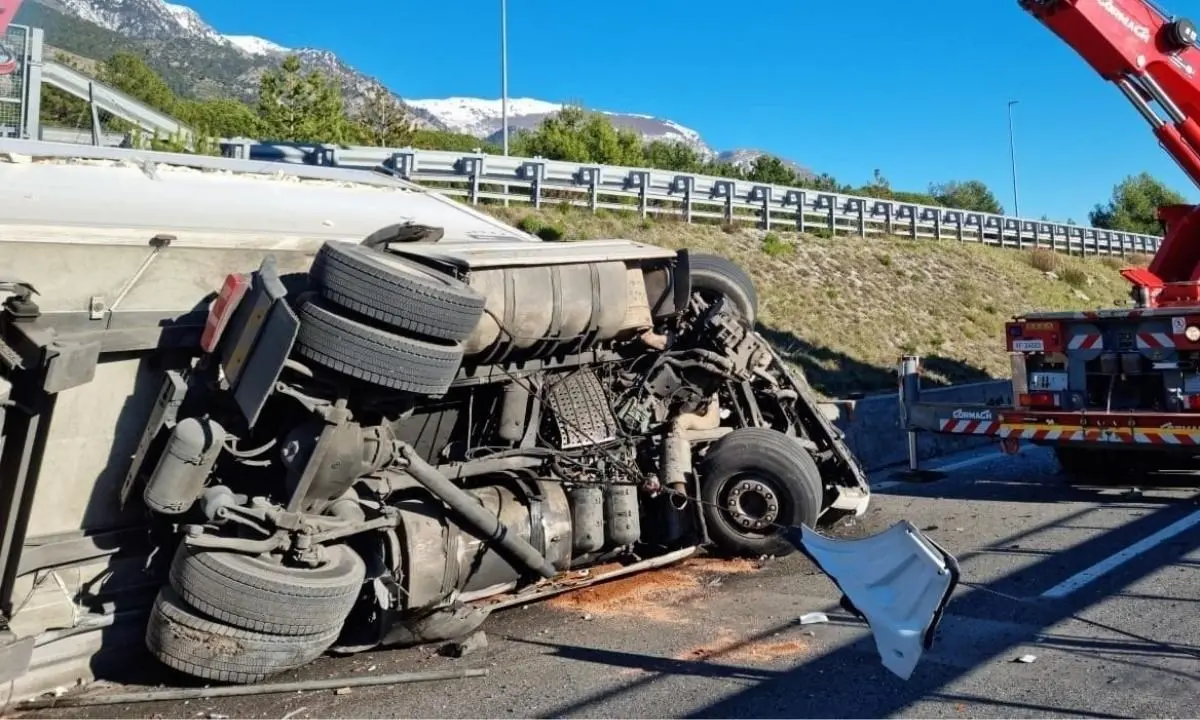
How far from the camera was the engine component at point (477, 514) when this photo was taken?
4984 mm

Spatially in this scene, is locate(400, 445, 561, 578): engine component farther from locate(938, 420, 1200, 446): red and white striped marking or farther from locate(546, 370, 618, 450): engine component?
locate(938, 420, 1200, 446): red and white striped marking

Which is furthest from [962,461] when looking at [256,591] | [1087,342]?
[256,591]

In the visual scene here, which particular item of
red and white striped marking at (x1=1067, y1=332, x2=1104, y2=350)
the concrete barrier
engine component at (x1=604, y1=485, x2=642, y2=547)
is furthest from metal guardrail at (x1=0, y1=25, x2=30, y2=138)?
red and white striped marking at (x1=1067, y1=332, x2=1104, y2=350)

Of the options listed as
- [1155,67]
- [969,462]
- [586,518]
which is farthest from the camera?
[969,462]

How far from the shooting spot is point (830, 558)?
4.78 meters

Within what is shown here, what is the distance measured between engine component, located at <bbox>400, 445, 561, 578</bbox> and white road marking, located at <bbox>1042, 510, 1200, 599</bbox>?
115 inches

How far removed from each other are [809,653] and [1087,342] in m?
5.43

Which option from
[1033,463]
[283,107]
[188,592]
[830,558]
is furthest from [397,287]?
[283,107]

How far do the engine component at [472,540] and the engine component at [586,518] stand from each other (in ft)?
0.19

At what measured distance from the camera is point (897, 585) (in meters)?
4.23

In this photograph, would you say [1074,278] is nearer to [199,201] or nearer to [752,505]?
[752,505]

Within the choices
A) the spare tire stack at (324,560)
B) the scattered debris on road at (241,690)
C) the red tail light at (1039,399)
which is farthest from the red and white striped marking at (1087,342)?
the scattered debris on road at (241,690)

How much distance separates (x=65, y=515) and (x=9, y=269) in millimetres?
1100

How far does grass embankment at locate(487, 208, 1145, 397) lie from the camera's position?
13.5 meters
